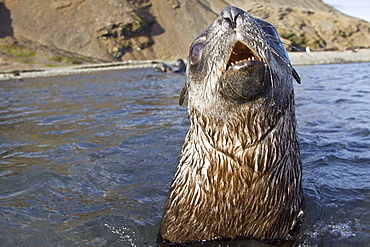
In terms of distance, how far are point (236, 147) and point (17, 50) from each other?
47362 mm

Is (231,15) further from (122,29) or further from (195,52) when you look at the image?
(122,29)

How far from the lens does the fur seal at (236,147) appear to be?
2598 mm

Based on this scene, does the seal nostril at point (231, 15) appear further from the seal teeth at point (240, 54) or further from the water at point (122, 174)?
the water at point (122, 174)

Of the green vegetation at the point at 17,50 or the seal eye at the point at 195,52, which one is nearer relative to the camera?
the seal eye at the point at 195,52

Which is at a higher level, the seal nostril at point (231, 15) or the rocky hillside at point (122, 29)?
the rocky hillside at point (122, 29)

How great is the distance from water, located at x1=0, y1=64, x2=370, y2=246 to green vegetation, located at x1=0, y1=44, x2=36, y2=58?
122 feet

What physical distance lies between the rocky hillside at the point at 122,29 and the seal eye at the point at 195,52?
48410mm

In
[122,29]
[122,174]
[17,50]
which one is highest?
[122,29]

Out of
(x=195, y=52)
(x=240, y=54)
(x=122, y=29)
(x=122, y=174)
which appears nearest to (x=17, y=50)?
(x=122, y=29)

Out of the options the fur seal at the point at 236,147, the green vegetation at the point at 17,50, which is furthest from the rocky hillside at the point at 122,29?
the fur seal at the point at 236,147

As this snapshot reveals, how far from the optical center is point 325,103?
9.66 meters

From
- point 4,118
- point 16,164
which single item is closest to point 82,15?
point 4,118

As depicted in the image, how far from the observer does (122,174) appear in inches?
199

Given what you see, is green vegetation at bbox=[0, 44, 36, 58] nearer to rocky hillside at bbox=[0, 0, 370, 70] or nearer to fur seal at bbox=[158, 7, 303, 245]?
rocky hillside at bbox=[0, 0, 370, 70]
